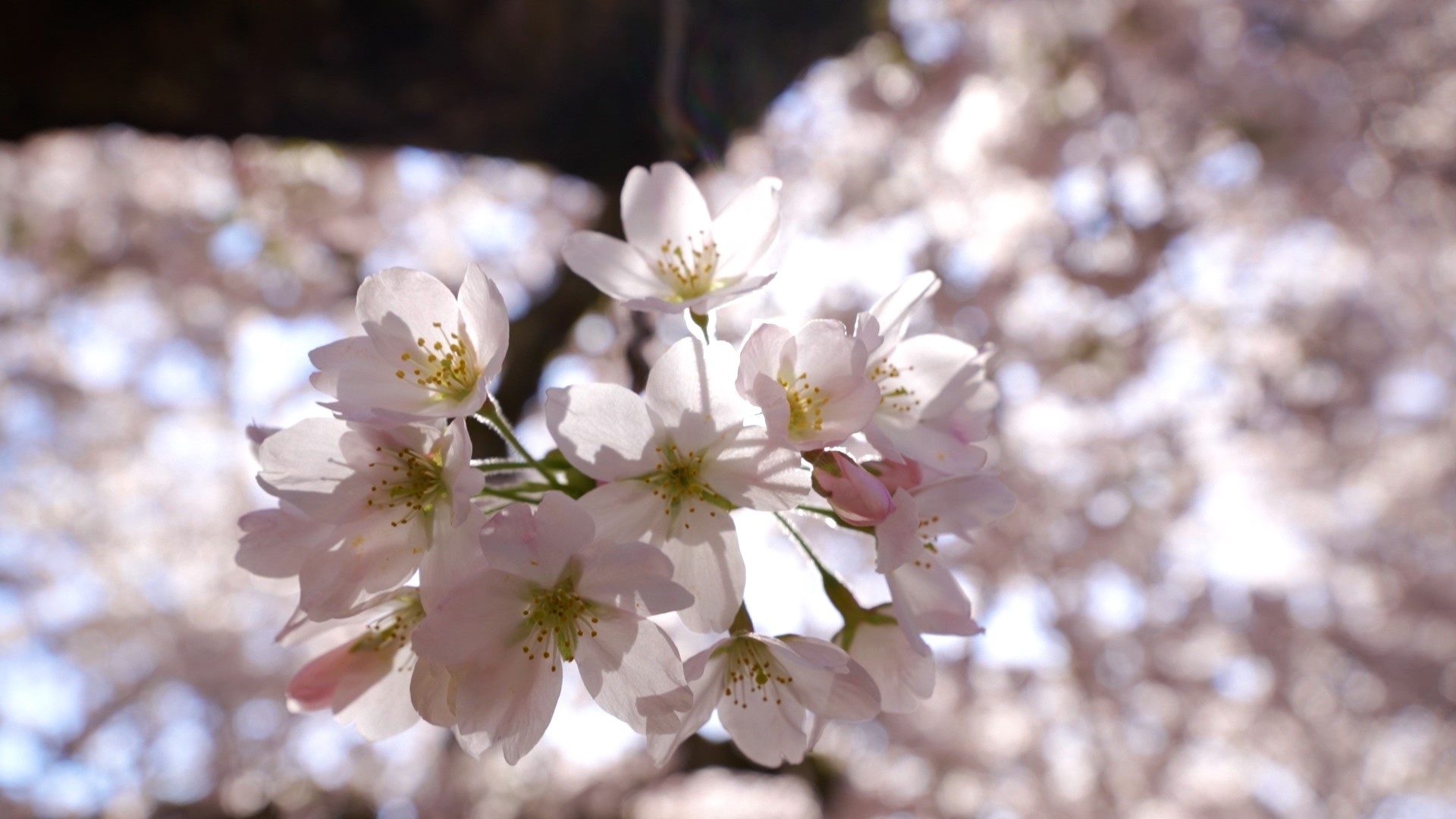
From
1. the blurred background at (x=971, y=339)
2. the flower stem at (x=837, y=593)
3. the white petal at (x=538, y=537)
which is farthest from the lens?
the blurred background at (x=971, y=339)

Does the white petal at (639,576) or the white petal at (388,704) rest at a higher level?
the white petal at (639,576)

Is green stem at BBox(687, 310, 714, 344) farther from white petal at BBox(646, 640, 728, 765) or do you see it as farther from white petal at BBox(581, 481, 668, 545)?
white petal at BBox(646, 640, 728, 765)

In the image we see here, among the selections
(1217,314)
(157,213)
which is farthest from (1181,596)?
(157,213)

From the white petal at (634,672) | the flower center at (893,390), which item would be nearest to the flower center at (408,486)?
the white petal at (634,672)

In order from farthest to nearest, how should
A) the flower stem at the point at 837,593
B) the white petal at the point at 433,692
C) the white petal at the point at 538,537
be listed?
1. the flower stem at the point at 837,593
2. the white petal at the point at 433,692
3. the white petal at the point at 538,537

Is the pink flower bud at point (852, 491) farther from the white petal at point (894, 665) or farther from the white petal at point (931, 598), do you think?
the white petal at point (894, 665)

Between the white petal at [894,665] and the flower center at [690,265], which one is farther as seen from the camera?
the flower center at [690,265]

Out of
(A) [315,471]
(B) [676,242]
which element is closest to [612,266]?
(B) [676,242]

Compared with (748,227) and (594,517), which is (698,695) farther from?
(748,227)
